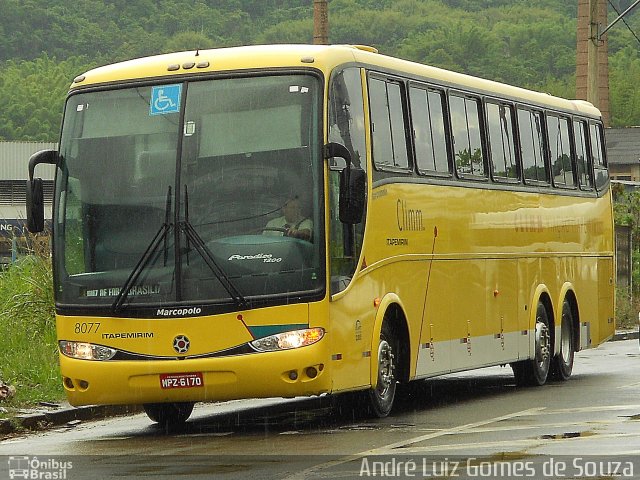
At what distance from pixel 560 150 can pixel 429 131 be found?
521cm

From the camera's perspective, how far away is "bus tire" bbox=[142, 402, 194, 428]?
606 inches

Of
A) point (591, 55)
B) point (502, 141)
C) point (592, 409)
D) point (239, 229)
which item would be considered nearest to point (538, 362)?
point (502, 141)

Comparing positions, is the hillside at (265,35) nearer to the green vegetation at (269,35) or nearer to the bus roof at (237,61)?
the green vegetation at (269,35)

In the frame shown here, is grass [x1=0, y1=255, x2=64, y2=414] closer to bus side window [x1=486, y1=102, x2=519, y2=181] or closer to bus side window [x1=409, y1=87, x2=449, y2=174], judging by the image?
bus side window [x1=409, y1=87, x2=449, y2=174]

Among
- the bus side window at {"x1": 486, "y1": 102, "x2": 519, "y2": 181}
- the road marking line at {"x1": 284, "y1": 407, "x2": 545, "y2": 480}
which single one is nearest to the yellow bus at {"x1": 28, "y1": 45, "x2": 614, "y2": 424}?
the road marking line at {"x1": 284, "y1": 407, "x2": 545, "y2": 480}

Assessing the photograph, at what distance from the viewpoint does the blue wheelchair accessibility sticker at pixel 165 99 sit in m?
14.2

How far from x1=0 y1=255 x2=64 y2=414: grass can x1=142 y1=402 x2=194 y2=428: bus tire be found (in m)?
1.70

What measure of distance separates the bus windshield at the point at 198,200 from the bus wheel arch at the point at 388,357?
55.8 inches

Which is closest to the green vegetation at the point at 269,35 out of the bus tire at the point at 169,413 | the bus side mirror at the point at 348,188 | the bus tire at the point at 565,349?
the bus tire at the point at 565,349

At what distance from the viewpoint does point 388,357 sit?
15156 millimetres

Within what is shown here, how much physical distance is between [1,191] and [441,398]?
53869mm

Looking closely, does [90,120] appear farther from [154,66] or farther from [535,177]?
[535,177]

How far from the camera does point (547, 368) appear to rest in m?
20.2

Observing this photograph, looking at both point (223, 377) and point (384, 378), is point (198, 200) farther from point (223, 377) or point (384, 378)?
point (384, 378)
